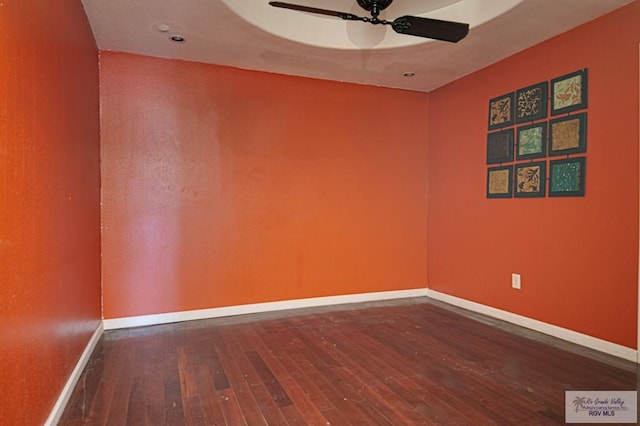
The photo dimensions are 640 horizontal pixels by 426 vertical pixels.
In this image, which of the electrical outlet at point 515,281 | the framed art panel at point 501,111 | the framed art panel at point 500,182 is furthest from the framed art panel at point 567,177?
the electrical outlet at point 515,281

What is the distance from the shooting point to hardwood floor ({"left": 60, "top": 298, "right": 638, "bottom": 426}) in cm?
190

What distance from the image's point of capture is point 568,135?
2.84 m

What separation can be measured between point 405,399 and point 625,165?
2054mm

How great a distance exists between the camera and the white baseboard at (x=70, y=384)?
180 centimetres

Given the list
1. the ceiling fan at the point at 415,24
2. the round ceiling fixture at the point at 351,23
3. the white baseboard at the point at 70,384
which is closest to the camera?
the white baseboard at the point at 70,384

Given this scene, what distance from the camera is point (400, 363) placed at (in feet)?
8.18

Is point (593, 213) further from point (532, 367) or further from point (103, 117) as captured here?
point (103, 117)

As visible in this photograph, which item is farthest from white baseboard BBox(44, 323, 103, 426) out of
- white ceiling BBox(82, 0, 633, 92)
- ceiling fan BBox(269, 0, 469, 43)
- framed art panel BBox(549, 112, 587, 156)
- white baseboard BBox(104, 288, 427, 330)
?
framed art panel BBox(549, 112, 587, 156)

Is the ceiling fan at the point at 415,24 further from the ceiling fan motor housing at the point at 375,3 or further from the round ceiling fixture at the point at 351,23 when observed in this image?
the round ceiling fixture at the point at 351,23

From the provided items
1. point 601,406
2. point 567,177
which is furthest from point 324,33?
point 601,406

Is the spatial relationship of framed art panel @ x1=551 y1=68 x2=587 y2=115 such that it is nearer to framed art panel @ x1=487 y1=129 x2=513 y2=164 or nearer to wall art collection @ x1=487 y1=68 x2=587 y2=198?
wall art collection @ x1=487 y1=68 x2=587 y2=198

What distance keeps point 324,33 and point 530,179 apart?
2.04 metres

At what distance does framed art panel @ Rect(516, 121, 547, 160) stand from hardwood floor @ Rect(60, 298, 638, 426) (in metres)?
1.42

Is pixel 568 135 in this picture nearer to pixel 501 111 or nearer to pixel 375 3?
pixel 501 111
